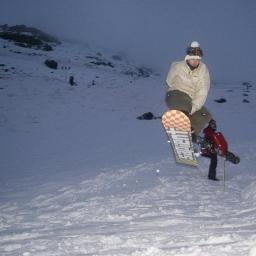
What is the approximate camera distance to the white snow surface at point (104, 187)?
4.77 metres

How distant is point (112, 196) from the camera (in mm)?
8133

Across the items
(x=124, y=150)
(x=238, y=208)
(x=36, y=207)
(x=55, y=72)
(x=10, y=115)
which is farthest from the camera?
(x=55, y=72)

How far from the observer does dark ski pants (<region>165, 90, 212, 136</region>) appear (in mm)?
8133

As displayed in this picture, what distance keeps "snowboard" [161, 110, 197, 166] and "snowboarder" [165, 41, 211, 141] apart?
0.53ft

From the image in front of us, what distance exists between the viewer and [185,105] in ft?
26.7

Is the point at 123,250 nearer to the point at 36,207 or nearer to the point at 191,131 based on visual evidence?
the point at 36,207

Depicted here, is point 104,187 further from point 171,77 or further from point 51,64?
point 51,64

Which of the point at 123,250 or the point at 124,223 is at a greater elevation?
the point at 123,250

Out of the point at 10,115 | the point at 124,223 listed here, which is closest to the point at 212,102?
the point at 10,115

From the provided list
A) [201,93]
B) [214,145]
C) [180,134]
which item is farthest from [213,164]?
[201,93]

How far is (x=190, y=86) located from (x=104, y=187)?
3.07m

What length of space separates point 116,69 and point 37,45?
29.6ft

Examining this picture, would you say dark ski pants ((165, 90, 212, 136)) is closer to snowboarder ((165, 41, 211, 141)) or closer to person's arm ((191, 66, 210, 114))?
snowboarder ((165, 41, 211, 141))

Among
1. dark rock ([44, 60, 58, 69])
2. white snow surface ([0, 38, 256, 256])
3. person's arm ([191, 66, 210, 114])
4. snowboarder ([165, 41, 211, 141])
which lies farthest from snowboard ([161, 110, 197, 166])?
dark rock ([44, 60, 58, 69])
